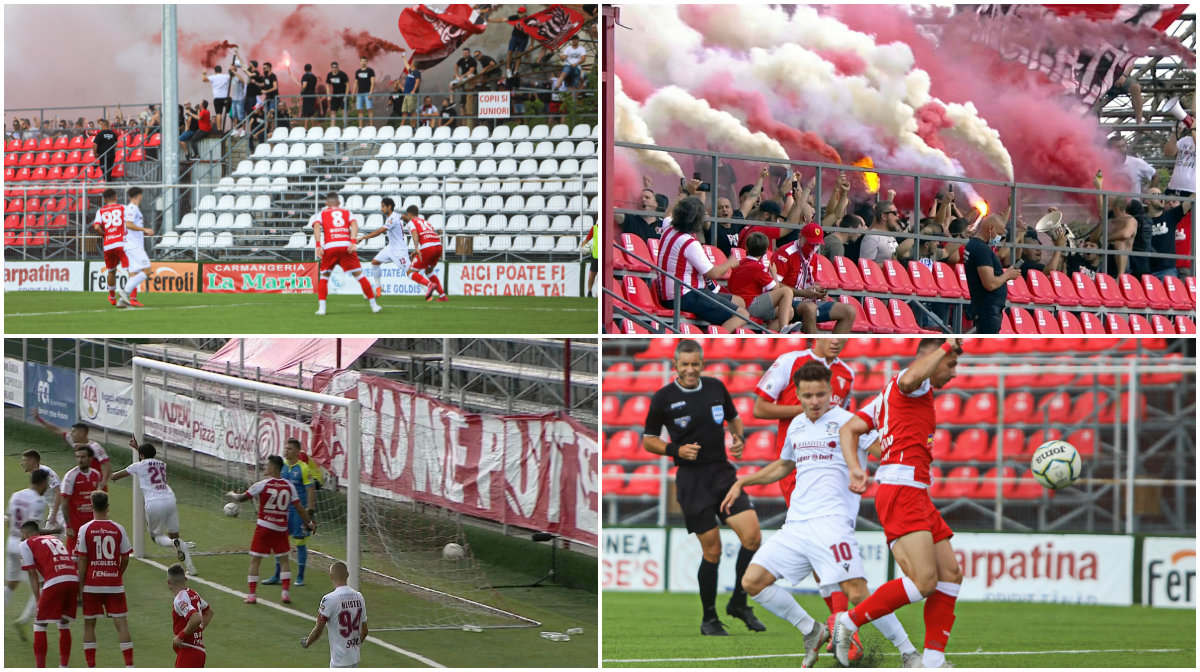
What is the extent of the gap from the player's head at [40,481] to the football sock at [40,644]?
3.57 feet

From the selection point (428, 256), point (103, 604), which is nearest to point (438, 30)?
point (428, 256)

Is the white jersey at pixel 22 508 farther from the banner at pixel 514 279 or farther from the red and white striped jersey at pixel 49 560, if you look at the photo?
the banner at pixel 514 279

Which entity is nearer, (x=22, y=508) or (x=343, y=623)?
(x=343, y=623)

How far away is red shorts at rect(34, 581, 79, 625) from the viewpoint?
607 centimetres

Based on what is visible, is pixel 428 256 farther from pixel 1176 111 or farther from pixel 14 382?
pixel 1176 111

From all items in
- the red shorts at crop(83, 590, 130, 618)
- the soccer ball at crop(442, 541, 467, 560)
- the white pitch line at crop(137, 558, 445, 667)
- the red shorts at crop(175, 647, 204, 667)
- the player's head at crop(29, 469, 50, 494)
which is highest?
the player's head at crop(29, 469, 50, 494)

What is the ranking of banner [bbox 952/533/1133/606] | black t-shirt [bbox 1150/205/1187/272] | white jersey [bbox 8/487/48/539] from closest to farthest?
white jersey [bbox 8/487/48/539] → banner [bbox 952/533/1133/606] → black t-shirt [bbox 1150/205/1187/272]

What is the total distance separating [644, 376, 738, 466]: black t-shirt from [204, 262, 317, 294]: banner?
32.8ft

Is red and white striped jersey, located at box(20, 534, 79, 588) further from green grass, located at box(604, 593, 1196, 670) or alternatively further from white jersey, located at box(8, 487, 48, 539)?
green grass, located at box(604, 593, 1196, 670)

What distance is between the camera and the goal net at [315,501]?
7238mm

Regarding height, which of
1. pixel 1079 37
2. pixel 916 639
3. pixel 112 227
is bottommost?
pixel 916 639

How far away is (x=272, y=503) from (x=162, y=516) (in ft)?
3.14

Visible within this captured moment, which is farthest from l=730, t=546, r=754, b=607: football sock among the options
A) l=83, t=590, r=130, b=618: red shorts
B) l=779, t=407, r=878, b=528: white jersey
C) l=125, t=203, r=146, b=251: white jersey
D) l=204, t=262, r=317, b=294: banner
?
l=204, t=262, r=317, b=294: banner

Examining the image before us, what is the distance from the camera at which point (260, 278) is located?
15812 millimetres
